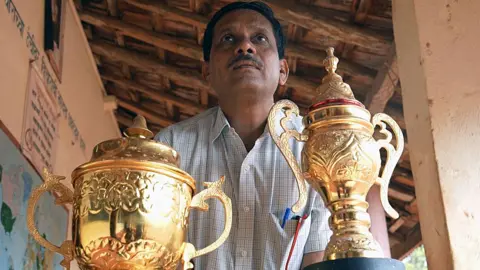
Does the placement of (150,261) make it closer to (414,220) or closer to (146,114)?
(146,114)

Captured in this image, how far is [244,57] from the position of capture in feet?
3.92

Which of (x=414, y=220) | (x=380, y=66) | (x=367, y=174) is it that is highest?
(x=380, y=66)

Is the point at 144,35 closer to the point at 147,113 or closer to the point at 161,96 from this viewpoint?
the point at 161,96

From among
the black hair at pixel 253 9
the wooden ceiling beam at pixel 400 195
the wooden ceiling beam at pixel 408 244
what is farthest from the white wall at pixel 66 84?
the wooden ceiling beam at pixel 408 244

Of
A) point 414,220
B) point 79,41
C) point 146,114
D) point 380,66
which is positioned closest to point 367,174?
point 380,66

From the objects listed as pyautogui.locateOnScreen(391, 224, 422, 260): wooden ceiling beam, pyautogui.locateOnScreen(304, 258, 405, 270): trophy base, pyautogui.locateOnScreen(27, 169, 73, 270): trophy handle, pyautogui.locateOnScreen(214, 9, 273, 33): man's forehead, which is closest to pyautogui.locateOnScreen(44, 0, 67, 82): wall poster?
pyautogui.locateOnScreen(214, 9, 273, 33): man's forehead

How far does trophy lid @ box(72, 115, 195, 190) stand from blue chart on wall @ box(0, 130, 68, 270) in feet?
3.48

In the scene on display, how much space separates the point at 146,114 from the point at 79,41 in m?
0.88

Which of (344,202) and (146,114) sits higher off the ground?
(146,114)

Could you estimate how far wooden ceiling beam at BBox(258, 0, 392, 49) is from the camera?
2330mm

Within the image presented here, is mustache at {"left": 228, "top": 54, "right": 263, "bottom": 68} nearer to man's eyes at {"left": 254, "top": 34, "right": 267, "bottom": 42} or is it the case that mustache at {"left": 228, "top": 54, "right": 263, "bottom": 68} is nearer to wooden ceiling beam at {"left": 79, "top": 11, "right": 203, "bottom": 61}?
man's eyes at {"left": 254, "top": 34, "right": 267, "bottom": 42}

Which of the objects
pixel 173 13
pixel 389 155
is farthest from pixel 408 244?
pixel 389 155

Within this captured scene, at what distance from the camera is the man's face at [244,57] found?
1.18 meters

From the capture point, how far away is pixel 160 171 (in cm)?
76
